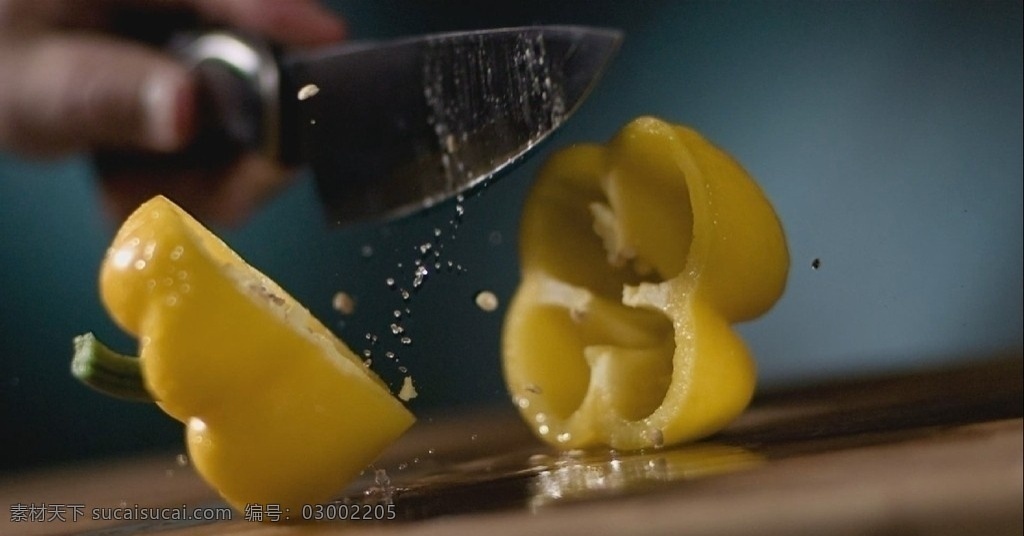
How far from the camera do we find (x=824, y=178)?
926mm

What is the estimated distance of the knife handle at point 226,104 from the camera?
35.8 inches

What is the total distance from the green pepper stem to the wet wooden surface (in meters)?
0.10

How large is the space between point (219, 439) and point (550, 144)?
45 cm

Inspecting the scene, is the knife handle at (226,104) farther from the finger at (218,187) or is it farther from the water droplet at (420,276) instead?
the water droplet at (420,276)

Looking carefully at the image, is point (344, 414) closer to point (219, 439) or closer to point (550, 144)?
point (219, 439)

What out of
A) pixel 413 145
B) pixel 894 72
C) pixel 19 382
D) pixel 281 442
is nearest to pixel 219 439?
pixel 281 442

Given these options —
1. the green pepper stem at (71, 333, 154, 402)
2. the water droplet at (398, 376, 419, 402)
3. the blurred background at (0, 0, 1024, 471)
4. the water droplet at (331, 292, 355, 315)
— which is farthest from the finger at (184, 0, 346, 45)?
the green pepper stem at (71, 333, 154, 402)

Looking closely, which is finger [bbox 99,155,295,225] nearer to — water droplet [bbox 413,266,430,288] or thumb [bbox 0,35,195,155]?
thumb [bbox 0,35,195,155]

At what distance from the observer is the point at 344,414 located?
562 mm

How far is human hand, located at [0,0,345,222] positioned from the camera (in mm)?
992

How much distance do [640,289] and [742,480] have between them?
249 millimetres

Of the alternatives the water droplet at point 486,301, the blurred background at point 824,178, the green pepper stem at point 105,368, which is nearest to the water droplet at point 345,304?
the blurred background at point 824,178

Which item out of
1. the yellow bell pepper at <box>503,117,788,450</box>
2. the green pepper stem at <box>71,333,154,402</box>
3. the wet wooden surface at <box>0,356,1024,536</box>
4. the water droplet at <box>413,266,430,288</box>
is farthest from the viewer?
the water droplet at <box>413,266,430,288</box>

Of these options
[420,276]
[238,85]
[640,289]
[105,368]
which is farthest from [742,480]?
[238,85]
